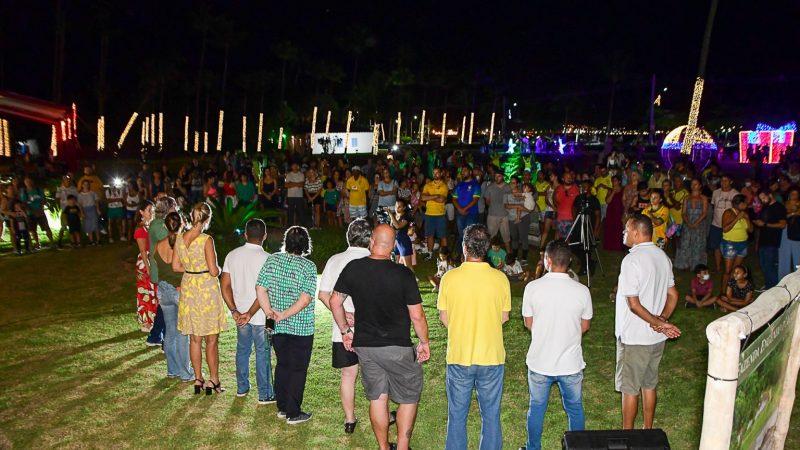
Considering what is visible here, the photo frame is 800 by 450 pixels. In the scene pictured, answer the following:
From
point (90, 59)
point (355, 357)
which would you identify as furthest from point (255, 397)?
point (90, 59)

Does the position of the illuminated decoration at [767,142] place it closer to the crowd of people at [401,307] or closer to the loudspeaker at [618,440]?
the crowd of people at [401,307]

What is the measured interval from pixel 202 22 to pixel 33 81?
12913 mm

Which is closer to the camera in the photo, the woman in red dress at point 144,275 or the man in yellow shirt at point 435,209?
the woman in red dress at point 144,275

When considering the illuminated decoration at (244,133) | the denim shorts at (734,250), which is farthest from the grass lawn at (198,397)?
the illuminated decoration at (244,133)

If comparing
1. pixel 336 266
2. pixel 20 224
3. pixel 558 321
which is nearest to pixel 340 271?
pixel 336 266

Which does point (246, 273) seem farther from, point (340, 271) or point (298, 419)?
point (298, 419)

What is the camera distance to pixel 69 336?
8883mm

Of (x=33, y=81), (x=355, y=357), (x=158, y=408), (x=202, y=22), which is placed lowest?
(x=158, y=408)

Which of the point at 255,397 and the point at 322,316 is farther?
the point at 322,316

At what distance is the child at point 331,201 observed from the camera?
16562 mm

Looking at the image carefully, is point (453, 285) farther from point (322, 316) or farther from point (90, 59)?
point (90, 59)

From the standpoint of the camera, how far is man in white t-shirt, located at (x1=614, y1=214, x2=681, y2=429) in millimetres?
5395

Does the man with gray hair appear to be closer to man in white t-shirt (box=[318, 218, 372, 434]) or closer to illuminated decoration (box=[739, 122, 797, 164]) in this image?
man in white t-shirt (box=[318, 218, 372, 434])

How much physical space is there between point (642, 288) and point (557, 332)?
85 cm
